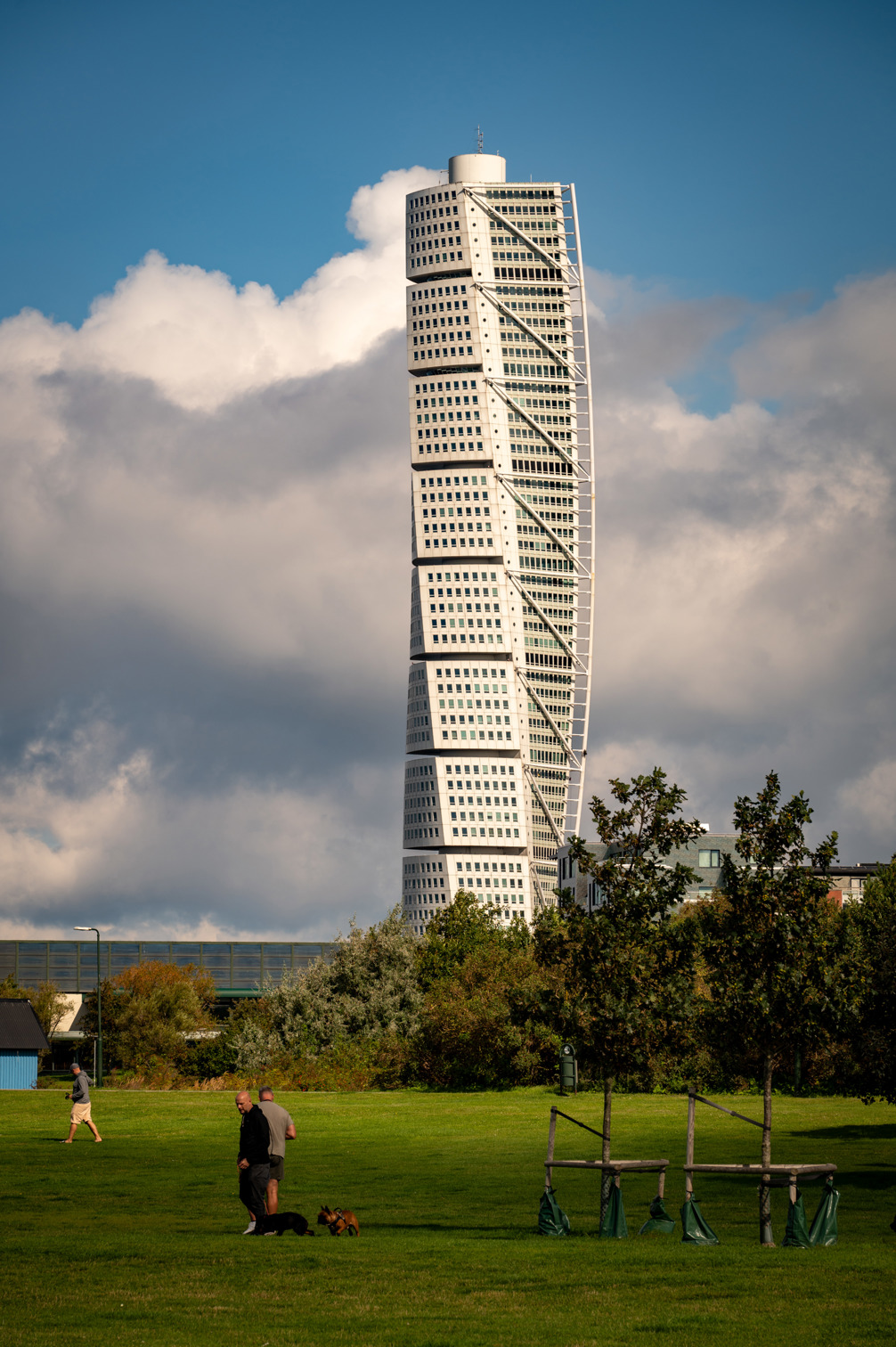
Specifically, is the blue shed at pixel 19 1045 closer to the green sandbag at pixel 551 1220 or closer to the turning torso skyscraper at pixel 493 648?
the green sandbag at pixel 551 1220

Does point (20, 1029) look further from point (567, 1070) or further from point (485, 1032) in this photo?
point (567, 1070)

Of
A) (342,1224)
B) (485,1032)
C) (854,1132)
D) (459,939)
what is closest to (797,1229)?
(342,1224)

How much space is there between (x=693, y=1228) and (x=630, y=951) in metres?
4.79

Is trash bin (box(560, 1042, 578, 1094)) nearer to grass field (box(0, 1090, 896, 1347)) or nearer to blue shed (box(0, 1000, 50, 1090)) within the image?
grass field (box(0, 1090, 896, 1347))

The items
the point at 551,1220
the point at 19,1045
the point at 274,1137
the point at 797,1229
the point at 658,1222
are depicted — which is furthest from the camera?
the point at 19,1045

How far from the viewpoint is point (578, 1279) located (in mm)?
17141

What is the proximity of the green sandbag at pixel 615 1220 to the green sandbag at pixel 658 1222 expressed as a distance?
22.6 inches

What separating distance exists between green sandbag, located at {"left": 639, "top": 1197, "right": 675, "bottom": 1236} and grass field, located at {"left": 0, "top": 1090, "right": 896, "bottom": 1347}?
2.21 feet

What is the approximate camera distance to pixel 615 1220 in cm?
2153

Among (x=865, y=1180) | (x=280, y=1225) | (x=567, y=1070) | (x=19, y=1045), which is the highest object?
(x=280, y=1225)

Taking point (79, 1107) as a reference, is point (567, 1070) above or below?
below

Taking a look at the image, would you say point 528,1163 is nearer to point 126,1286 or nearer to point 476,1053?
point 126,1286

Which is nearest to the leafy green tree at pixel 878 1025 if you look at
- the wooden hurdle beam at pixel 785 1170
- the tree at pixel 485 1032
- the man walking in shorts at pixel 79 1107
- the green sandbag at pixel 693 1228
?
the wooden hurdle beam at pixel 785 1170

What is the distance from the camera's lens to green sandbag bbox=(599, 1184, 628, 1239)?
70.2ft
